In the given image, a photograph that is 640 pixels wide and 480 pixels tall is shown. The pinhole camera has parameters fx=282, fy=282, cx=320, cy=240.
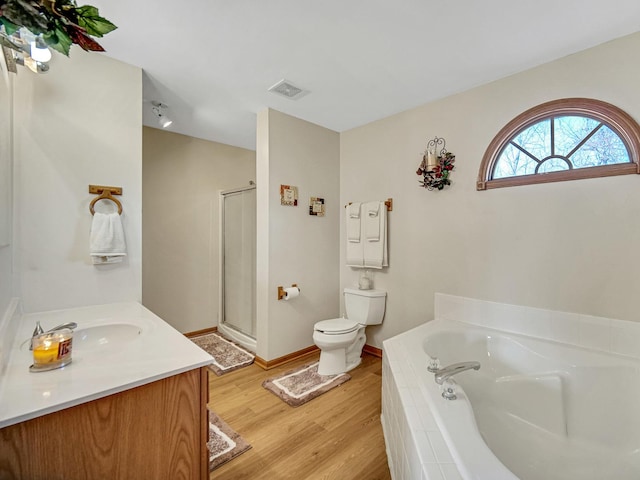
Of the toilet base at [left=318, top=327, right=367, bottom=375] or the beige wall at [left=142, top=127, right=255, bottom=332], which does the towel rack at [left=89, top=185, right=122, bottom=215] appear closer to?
the beige wall at [left=142, top=127, right=255, bottom=332]

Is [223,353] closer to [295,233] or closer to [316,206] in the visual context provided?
[295,233]

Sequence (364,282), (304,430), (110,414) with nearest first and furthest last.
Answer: (110,414)
(304,430)
(364,282)

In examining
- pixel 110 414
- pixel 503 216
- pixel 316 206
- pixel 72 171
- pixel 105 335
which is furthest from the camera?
pixel 316 206

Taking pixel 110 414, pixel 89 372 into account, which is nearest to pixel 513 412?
pixel 110 414

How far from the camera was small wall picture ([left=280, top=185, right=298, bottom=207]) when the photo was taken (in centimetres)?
267

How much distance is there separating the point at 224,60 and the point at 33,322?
1.85 m

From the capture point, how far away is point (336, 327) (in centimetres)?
244

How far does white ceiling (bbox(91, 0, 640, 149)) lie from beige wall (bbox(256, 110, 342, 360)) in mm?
406

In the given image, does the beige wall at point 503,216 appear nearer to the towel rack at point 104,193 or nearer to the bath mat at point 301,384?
the bath mat at point 301,384

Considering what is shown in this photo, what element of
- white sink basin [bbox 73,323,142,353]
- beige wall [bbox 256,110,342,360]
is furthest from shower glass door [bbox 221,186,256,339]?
white sink basin [bbox 73,323,142,353]

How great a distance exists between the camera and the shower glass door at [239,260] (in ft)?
9.86

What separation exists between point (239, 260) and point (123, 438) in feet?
7.81

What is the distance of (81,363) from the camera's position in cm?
99

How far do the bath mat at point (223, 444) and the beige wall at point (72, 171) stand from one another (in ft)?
3.28
